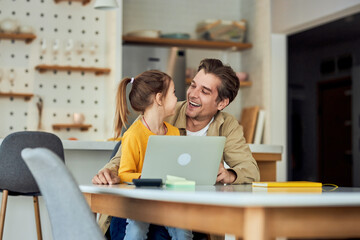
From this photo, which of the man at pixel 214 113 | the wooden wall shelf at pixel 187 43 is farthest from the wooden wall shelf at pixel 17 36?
the man at pixel 214 113

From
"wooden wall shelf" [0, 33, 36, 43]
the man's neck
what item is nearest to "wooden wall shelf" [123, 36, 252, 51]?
"wooden wall shelf" [0, 33, 36, 43]

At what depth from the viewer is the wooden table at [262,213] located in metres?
1.26

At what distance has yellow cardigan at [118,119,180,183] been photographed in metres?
2.33

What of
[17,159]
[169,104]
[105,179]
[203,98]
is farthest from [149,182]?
[17,159]

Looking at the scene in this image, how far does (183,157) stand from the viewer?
1962mm

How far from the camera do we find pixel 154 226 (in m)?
2.26

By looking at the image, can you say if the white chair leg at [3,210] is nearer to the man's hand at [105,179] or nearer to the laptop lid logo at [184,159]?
the man's hand at [105,179]

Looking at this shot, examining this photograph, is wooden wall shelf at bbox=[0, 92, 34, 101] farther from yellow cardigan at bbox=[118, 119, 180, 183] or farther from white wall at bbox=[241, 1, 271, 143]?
yellow cardigan at bbox=[118, 119, 180, 183]

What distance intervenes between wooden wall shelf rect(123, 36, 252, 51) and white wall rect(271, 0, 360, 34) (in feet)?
1.59

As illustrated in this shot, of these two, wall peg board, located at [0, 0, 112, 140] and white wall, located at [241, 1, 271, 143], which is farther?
white wall, located at [241, 1, 271, 143]

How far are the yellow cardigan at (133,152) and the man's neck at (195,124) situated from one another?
14.6 inches

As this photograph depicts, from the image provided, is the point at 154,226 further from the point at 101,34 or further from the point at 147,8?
the point at 147,8

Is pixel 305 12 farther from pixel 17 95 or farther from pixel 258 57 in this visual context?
pixel 17 95

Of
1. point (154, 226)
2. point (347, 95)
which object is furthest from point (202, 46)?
point (154, 226)
